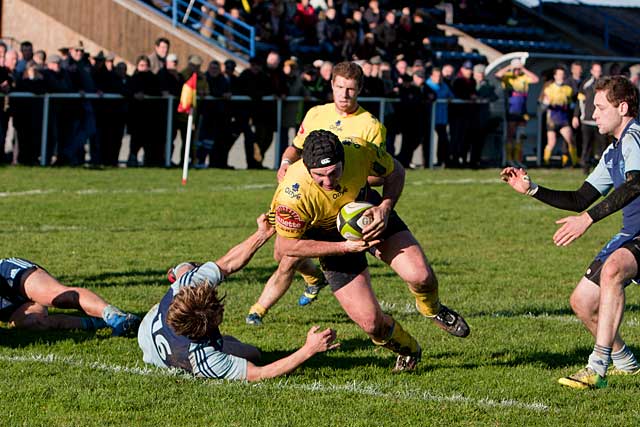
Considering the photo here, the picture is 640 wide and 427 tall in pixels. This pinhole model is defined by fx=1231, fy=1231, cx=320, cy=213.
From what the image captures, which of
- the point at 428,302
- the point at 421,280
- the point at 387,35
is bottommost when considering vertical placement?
the point at 428,302

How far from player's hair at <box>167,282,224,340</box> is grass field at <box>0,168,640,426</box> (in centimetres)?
37

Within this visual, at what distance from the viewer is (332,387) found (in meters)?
7.19

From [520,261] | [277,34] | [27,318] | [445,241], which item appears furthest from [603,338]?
[277,34]

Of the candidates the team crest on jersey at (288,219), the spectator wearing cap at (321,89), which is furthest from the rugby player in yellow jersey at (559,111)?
the team crest on jersey at (288,219)

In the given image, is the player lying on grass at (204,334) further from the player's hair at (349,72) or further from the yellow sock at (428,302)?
the player's hair at (349,72)

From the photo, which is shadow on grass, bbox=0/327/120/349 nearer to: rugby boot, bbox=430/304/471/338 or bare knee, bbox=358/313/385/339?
bare knee, bbox=358/313/385/339

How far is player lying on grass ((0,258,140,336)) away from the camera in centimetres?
839

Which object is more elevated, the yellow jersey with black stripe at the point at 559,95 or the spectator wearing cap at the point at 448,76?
the spectator wearing cap at the point at 448,76

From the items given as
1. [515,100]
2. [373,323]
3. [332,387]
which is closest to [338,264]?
[373,323]

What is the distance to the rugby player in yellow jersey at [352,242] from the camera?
23.6 feet

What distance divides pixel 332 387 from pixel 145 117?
1450 centimetres

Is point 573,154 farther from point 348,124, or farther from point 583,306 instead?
point 583,306

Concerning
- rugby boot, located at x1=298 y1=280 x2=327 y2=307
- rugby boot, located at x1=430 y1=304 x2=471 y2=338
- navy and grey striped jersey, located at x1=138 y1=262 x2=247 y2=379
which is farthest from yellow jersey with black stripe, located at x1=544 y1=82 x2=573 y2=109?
navy and grey striped jersey, located at x1=138 y1=262 x2=247 y2=379

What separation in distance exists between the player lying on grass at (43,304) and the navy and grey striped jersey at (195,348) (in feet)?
3.65
